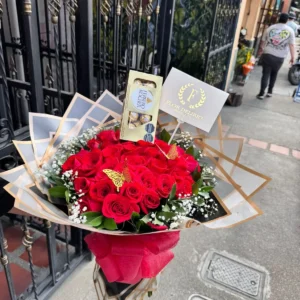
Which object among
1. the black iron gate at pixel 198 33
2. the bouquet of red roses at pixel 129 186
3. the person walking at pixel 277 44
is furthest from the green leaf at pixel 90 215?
the person walking at pixel 277 44

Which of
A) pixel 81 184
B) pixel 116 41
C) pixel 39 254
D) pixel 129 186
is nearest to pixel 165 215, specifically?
pixel 129 186

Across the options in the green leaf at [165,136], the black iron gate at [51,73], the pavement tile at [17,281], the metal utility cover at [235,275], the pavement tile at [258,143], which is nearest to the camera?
the green leaf at [165,136]

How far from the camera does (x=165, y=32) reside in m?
2.34

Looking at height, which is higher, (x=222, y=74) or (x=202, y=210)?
(x=202, y=210)

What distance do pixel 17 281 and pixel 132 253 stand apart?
1.57 metres

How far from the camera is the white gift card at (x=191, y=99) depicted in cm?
104

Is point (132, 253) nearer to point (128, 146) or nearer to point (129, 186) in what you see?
point (129, 186)

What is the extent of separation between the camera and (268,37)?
20.6 feet

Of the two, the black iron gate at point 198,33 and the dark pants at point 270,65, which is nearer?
the black iron gate at point 198,33

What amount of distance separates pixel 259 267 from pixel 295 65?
24.5 ft

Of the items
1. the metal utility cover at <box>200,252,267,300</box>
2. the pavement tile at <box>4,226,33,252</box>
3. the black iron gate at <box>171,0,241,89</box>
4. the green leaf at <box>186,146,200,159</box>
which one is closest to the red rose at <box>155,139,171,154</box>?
the green leaf at <box>186,146,200,159</box>

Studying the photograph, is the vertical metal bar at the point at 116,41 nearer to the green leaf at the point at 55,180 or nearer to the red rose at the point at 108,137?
the red rose at the point at 108,137

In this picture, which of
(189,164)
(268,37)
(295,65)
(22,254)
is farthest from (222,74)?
(189,164)

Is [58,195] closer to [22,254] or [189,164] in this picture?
[189,164]
